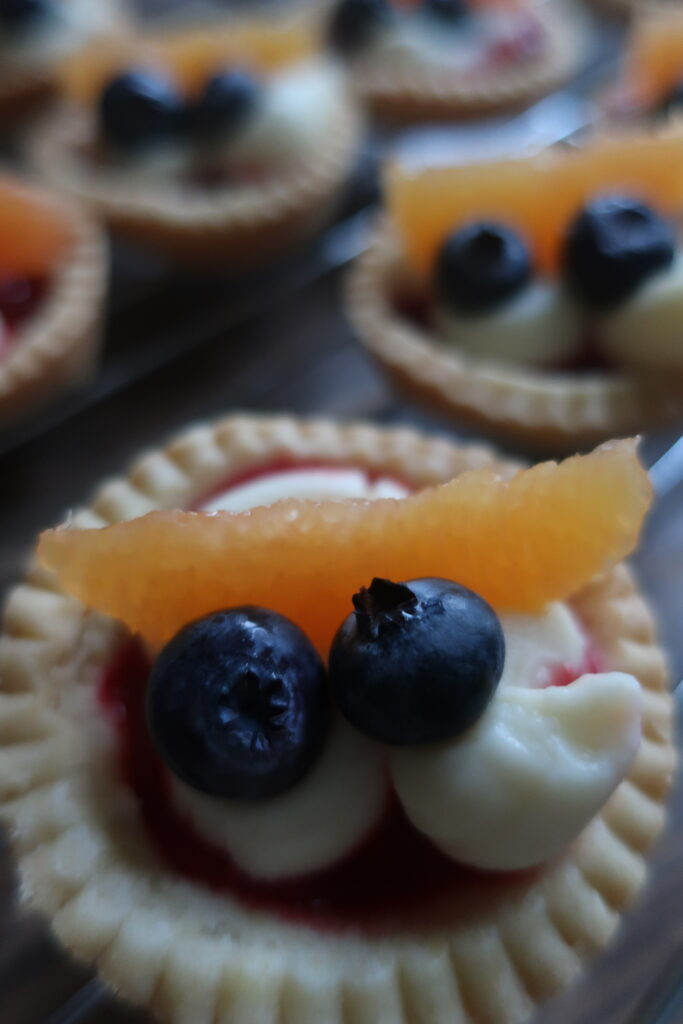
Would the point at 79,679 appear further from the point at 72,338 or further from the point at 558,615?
the point at 72,338

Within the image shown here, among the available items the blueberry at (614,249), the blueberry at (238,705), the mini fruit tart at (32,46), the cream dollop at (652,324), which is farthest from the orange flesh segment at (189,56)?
the blueberry at (238,705)

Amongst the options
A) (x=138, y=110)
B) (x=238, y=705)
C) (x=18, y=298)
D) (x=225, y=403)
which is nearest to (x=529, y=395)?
(x=225, y=403)

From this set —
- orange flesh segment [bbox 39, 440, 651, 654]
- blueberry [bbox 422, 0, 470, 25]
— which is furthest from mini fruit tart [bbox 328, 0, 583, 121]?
orange flesh segment [bbox 39, 440, 651, 654]

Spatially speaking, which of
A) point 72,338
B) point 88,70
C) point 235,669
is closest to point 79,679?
point 235,669

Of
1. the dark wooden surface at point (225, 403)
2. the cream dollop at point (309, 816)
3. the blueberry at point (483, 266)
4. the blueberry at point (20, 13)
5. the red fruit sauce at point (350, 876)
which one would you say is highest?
the blueberry at point (20, 13)

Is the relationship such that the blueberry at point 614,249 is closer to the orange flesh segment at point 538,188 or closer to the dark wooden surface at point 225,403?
the orange flesh segment at point 538,188

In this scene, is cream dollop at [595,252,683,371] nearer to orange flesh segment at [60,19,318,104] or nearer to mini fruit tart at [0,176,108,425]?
mini fruit tart at [0,176,108,425]

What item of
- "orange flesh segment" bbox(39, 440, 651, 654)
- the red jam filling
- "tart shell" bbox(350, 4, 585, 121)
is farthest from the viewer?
"tart shell" bbox(350, 4, 585, 121)
